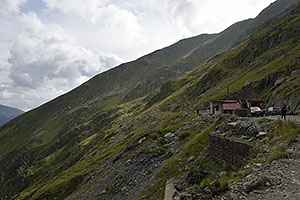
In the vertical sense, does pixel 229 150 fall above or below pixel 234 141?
below

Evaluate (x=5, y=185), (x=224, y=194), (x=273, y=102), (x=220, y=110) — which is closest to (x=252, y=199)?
(x=224, y=194)

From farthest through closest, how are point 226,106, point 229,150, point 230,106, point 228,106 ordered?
1. point 226,106
2. point 228,106
3. point 230,106
4. point 229,150

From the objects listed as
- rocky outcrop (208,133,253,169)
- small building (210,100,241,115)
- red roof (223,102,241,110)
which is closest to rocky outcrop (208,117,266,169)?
rocky outcrop (208,133,253,169)

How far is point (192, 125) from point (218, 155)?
39.7ft

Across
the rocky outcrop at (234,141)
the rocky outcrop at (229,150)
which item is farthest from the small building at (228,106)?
the rocky outcrop at (229,150)

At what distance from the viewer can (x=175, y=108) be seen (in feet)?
279

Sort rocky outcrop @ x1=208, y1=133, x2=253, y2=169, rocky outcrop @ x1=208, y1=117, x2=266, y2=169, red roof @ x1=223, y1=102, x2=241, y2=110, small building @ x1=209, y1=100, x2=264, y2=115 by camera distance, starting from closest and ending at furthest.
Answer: rocky outcrop @ x1=208, y1=133, x2=253, y2=169 < rocky outcrop @ x1=208, y1=117, x2=266, y2=169 < small building @ x1=209, y1=100, x2=264, y2=115 < red roof @ x1=223, y1=102, x2=241, y2=110

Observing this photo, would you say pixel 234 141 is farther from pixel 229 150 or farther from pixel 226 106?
pixel 226 106

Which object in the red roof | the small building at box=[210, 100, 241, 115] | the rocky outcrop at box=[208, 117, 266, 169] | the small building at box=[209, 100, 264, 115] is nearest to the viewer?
the rocky outcrop at box=[208, 117, 266, 169]

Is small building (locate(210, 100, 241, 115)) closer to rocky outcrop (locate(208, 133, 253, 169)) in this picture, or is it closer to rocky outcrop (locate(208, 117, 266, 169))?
rocky outcrop (locate(208, 117, 266, 169))

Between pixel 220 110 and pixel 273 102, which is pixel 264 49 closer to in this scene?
pixel 273 102

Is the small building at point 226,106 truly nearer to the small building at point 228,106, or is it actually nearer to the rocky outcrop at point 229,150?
the small building at point 228,106

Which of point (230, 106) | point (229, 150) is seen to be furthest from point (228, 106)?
point (229, 150)

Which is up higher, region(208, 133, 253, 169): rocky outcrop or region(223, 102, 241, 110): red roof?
region(208, 133, 253, 169): rocky outcrop
